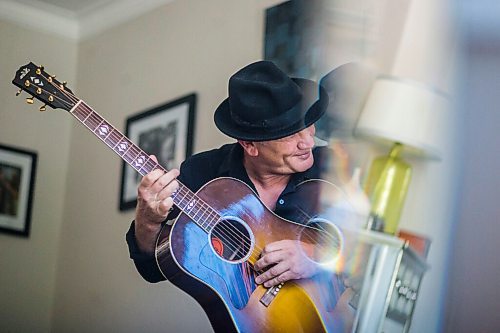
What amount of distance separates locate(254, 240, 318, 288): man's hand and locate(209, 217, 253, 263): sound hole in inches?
1.1

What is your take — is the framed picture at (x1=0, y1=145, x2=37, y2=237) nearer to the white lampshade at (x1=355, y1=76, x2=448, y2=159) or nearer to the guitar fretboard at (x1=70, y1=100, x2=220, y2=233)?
the guitar fretboard at (x1=70, y1=100, x2=220, y2=233)

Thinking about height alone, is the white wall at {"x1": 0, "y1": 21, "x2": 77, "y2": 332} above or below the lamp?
below

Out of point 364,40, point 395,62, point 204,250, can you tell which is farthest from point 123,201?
point 395,62

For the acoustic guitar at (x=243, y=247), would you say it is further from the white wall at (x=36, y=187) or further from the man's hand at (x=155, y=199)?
the white wall at (x=36, y=187)

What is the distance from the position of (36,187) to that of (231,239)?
1.04 m

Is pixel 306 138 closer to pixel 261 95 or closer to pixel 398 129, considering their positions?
pixel 261 95

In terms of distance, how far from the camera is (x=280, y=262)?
4.16 ft

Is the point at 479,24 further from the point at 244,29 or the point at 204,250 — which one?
the point at 244,29

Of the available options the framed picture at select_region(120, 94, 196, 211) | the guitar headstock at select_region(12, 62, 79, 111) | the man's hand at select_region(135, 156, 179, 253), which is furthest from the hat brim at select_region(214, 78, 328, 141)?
the framed picture at select_region(120, 94, 196, 211)

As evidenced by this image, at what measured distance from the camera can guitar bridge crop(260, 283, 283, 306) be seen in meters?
1.27

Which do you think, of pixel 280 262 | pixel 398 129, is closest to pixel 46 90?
pixel 280 262

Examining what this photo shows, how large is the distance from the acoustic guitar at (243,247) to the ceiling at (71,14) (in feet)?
2.56

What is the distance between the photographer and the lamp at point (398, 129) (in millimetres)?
788

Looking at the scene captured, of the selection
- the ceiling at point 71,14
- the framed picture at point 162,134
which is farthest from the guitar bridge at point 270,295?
the ceiling at point 71,14
